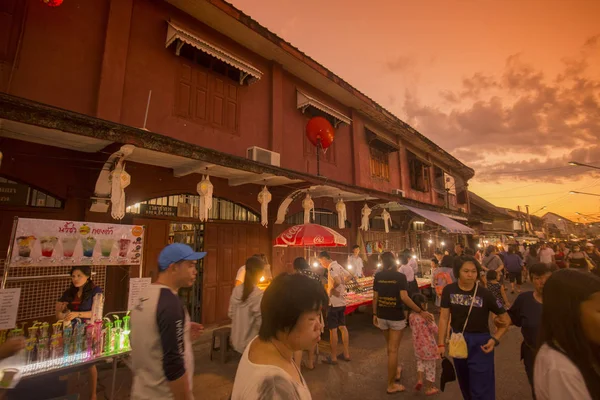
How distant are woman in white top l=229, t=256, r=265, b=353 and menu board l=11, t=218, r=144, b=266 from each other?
2718 mm

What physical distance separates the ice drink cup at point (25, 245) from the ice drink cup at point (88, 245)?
66 cm

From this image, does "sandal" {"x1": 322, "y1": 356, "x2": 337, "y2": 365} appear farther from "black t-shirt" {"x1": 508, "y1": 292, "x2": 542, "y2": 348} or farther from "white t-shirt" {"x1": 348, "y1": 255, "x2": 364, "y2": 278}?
"white t-shirt" {"x1": 348, "y1": 255, "x2": 364, "y2": 278}

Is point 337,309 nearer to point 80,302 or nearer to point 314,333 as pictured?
point 80,302

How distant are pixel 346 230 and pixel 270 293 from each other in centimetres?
1139

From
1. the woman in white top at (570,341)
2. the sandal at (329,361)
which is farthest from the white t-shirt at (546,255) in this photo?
the woman in white top at (570,341)

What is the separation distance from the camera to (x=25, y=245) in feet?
14.6

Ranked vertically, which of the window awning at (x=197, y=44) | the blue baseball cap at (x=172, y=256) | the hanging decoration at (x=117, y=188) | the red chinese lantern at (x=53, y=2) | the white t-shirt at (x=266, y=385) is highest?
the window awning at (x=197, y=44)

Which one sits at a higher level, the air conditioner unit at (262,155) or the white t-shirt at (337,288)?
the air conditioner unit at (262,155)

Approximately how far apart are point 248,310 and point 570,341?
133 inches

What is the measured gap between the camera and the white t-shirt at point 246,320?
3.96 meters

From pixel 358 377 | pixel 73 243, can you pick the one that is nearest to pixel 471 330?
pixel 358 377

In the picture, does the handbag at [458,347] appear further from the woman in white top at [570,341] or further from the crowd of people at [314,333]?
the woman in white top at [570,341]

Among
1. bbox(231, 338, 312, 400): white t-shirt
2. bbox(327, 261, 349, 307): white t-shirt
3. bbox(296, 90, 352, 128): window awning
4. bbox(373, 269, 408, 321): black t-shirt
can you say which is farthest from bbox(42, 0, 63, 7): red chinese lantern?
bbox(373, 269, 408, 321): black t-shirt

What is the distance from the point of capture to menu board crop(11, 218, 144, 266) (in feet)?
14.6
